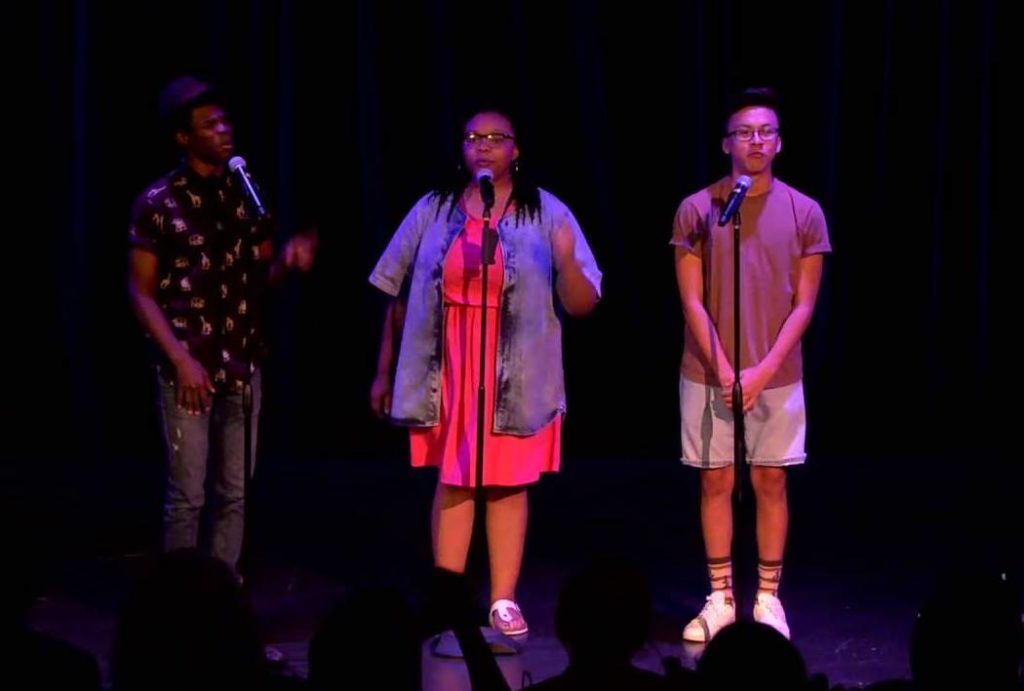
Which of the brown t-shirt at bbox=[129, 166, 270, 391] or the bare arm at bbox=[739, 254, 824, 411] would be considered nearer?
the brown t-shirt at bbox=[129, 166, 270, 391]

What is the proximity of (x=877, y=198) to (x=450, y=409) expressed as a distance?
13.4 ft

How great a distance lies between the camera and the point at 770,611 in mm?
5238

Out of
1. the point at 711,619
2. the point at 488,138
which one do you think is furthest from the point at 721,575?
the point at 488,138

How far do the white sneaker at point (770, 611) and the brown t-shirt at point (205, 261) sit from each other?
179 cm

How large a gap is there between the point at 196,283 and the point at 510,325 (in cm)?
97

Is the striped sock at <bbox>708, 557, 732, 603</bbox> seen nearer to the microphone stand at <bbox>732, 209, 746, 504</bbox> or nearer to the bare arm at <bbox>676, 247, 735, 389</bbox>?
the microphone stand at <bbox>732, 209, 746, 504</bbox>

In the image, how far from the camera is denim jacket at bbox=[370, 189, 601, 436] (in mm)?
5090

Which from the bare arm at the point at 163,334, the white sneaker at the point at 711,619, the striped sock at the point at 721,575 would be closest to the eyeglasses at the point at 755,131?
the striped sock at the point at 721,575

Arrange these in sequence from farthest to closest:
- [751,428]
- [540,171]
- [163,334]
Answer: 1. [540,171]
2. [751,428]
3. [163,334]

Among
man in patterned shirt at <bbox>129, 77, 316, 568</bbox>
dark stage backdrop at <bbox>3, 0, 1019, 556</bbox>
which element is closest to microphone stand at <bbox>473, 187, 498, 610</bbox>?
man in patterned shirt at <bbox>129, 77, 316, 568</bbox>

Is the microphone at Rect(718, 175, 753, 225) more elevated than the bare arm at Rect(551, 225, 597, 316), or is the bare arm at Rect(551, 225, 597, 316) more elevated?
the microphone at Rect(718, 175, 753, 225)

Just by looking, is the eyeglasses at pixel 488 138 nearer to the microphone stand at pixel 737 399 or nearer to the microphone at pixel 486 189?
the microphone at pixel 486 189

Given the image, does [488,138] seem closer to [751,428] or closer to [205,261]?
[205,261]

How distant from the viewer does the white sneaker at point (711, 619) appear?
5.20m
